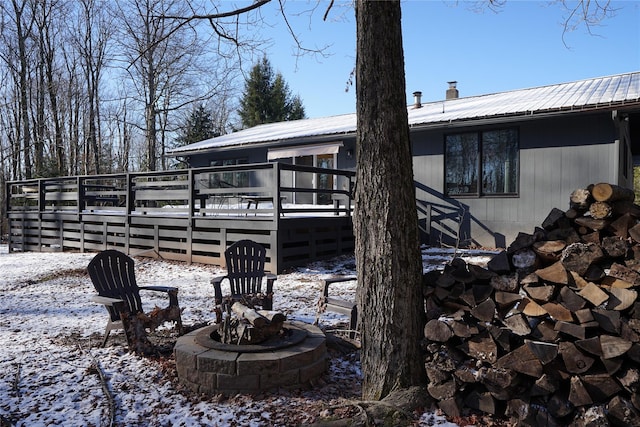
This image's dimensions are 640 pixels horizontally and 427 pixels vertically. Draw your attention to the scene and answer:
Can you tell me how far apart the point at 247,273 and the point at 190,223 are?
427cm

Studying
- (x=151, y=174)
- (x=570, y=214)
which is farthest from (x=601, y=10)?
(x=151, y=174)

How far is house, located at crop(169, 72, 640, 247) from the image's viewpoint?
8672 millimetres

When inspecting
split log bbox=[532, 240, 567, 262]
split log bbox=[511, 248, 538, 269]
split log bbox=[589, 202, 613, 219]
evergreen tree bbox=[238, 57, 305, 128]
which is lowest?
split log bbox=[511, 248, 538, 269]

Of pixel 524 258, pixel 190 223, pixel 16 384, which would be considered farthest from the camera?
pixel 190 223

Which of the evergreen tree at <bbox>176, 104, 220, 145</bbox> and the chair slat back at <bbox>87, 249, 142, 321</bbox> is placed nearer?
the chair slat back at <bbox>87, 249, 142, 321</bbox>

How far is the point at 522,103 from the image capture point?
9.92 metres

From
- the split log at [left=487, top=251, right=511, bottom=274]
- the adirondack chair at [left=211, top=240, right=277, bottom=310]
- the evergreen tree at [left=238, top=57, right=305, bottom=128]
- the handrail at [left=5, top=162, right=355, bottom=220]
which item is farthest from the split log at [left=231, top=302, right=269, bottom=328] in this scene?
the evergreen tree at [left=238, top=57, right=305, bottom=128]

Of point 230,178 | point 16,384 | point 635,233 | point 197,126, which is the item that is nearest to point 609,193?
point 635,233

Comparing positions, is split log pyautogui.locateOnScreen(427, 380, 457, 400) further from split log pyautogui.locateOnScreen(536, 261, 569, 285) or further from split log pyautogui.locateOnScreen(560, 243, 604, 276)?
split log pyautogui.locateOnScreen(560, 243, 604, 276)

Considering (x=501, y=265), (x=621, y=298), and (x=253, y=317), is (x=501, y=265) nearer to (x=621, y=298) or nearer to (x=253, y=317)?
(x=621, y=298)

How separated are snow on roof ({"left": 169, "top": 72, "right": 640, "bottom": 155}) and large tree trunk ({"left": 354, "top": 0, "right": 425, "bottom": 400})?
6.83 metres

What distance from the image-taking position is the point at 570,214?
259 cm

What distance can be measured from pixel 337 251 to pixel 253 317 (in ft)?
18.6

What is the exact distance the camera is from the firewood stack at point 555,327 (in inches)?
90.7
